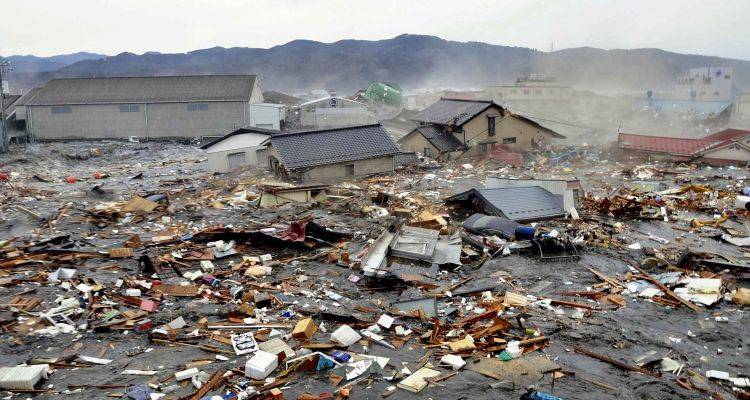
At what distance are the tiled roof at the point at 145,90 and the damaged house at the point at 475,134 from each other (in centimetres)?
1796

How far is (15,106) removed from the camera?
4516 cm

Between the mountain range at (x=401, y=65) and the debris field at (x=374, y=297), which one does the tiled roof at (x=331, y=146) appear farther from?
the mountain range at (x=401, y=65)

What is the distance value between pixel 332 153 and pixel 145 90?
27.9m

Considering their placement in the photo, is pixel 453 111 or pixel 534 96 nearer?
pixel 453 111

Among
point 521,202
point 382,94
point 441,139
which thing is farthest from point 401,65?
point 521,202

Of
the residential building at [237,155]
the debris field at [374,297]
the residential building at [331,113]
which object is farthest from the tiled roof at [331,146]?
the residential building at [331,113]

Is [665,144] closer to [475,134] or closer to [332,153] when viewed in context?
[475,134]

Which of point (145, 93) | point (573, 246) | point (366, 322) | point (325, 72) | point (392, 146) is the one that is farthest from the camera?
point (325, 72)

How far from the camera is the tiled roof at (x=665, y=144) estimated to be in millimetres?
28750

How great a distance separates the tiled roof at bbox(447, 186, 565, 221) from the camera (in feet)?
53.2

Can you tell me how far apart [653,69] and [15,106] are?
5507 inches

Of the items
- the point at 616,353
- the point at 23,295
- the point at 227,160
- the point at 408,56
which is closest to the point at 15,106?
the point at 227,160

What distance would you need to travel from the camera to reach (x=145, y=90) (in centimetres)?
4562

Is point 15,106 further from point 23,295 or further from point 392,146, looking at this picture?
point 23,295
